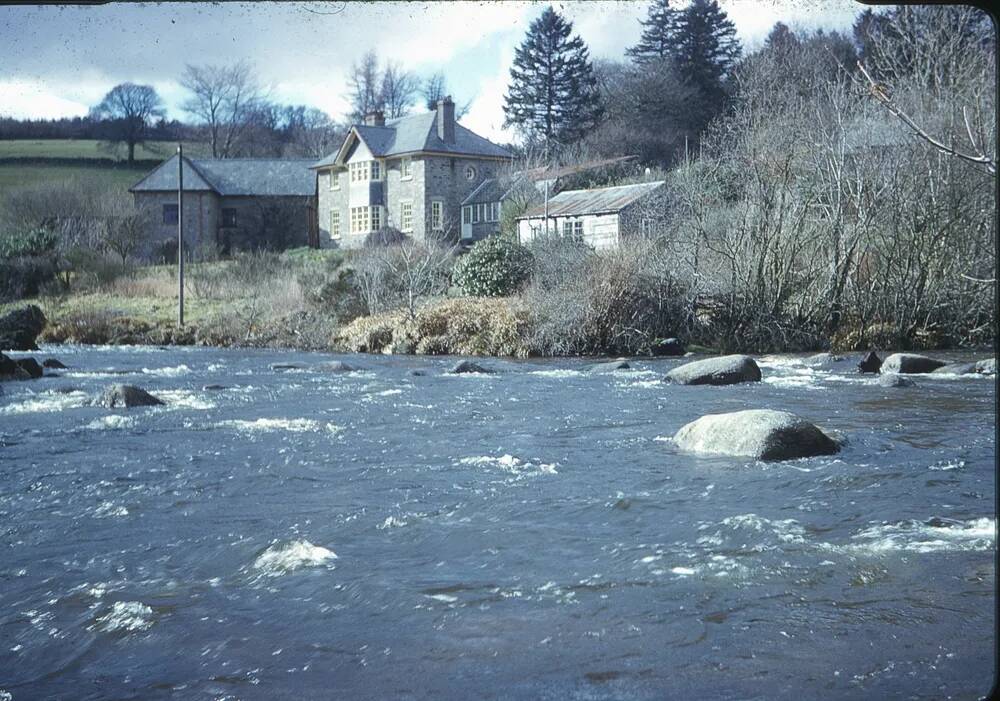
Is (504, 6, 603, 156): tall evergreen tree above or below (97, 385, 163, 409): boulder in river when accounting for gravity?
above

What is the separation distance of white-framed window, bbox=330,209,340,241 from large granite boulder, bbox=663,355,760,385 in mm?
30296

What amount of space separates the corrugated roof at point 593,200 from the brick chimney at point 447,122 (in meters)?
7.65

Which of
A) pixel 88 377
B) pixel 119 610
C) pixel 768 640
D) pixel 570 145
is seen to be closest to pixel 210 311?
pixel 88 377

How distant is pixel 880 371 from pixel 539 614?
1201 centimetres

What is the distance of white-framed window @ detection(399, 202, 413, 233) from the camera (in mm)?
40031

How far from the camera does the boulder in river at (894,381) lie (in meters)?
12.8

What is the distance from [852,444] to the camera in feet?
28.4

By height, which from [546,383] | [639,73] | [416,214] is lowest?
[546,383]

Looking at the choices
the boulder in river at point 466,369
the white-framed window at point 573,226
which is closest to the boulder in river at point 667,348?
the boulder in river at point 466,369

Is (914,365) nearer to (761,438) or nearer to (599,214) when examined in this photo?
(761,438)

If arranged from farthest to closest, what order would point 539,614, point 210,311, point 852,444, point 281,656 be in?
point 210,311
point 852,444
point 539,614
point 281,656

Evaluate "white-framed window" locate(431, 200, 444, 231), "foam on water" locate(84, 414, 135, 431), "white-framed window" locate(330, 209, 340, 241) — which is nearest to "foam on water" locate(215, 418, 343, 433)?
"foam on water" locate(84, 414, 135, 431)

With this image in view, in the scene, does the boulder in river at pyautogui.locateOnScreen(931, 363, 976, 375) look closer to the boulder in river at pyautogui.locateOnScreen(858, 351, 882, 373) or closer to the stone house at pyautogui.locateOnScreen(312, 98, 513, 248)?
the boulder in river at pyautogui.locateOnScreen(858, 351, 882, 373)

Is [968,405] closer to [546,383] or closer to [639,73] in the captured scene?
[546,383]
